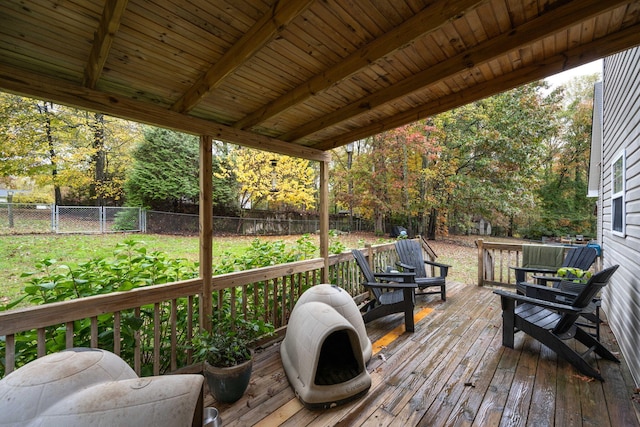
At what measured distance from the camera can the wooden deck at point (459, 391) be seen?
1908 millimetres

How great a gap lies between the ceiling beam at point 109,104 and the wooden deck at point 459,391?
2.33 m

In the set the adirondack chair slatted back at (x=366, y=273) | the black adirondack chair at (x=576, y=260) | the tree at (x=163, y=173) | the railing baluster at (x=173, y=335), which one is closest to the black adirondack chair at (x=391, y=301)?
the adirondack chair slatted back at (x=366, y=273)

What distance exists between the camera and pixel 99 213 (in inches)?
259

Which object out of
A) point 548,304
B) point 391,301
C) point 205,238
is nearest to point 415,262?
point 391,301

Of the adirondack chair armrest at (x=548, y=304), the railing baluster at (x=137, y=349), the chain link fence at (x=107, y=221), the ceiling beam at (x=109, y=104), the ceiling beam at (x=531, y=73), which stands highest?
the ceiling beam at (x=531, y=73)

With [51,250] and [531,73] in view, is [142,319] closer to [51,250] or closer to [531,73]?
[531,73]

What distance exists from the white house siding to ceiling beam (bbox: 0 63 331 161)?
383 cm

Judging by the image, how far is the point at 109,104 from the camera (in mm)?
1972

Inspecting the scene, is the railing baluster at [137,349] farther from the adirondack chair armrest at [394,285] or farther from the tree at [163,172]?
the tree at [163,172]

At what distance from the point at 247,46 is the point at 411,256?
419 cm

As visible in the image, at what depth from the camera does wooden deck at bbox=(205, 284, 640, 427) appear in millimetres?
1908

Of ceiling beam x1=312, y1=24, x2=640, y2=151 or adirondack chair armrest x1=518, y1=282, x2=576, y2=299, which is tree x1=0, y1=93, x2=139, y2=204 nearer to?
ceiling beam x1=312, y1=24, x2=640, y2=151

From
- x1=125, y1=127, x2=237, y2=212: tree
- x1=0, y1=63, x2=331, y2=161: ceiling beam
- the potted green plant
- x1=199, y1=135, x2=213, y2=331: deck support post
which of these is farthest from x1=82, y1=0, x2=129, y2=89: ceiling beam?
x1=125, y1=127, x2=237, y2=212: tree

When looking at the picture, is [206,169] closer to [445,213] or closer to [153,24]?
[153,24]
